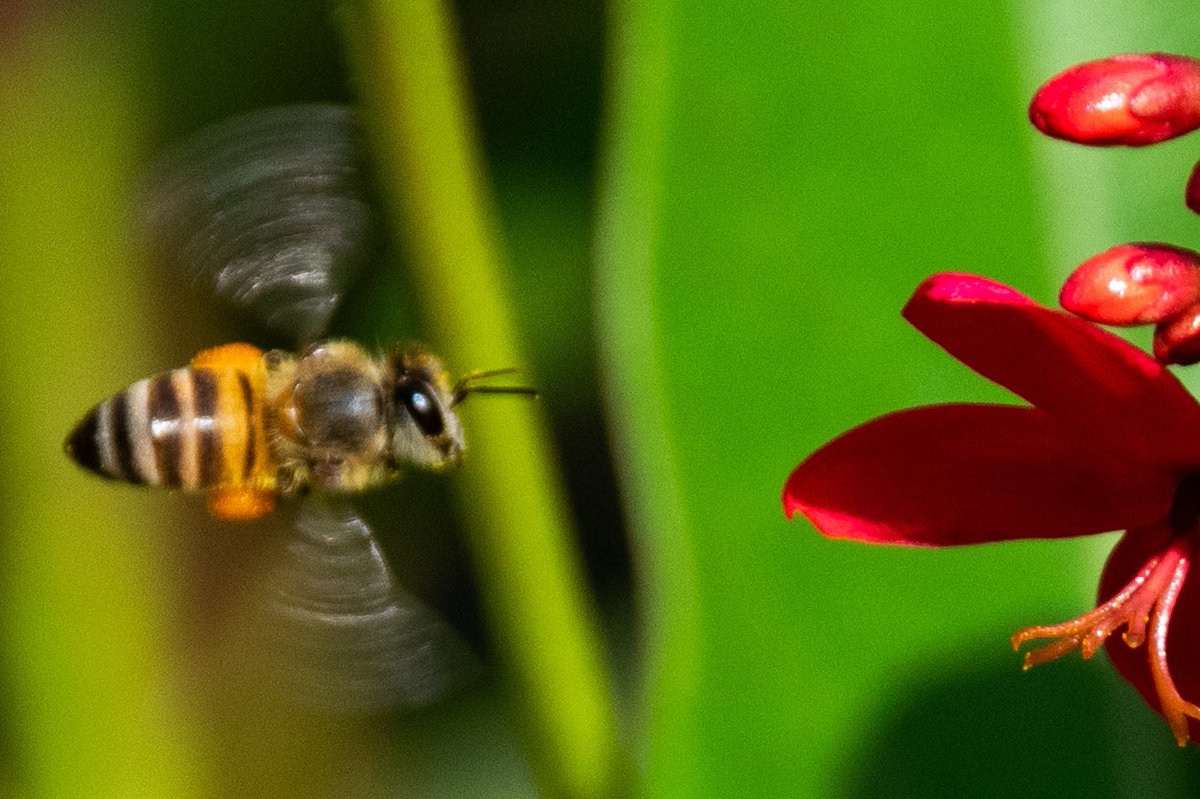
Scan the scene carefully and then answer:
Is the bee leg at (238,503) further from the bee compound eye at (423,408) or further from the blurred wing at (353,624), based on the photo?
the bee compound eye at (423,408)

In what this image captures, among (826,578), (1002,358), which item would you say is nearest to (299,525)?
(826,578)

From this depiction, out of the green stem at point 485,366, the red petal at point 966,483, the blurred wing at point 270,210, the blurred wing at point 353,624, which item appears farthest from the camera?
the blurred wing at point 353,624

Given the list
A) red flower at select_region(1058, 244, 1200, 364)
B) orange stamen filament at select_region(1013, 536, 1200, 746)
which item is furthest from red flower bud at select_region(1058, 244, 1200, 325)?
orange stamen filament at select_region(1013, 536, 1200, 746)

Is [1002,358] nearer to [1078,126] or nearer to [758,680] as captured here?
[1078,126]

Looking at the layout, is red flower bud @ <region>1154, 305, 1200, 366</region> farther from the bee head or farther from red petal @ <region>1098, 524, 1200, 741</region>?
the bee head

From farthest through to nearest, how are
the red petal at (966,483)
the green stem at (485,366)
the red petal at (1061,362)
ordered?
the green stem at (485,366)
the red petal at (966,483)
the red petal at (1061,362)

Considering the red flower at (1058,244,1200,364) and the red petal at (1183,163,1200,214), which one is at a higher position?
the red petal at (1183,163,1200,214)

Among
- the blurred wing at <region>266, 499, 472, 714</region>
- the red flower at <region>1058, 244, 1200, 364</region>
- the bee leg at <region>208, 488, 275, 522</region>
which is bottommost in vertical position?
the blurred wing at <region>266, 499, 472, 714</region>

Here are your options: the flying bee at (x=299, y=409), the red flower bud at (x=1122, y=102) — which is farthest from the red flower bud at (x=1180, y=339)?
the flying bee at (x=299, y=409)
